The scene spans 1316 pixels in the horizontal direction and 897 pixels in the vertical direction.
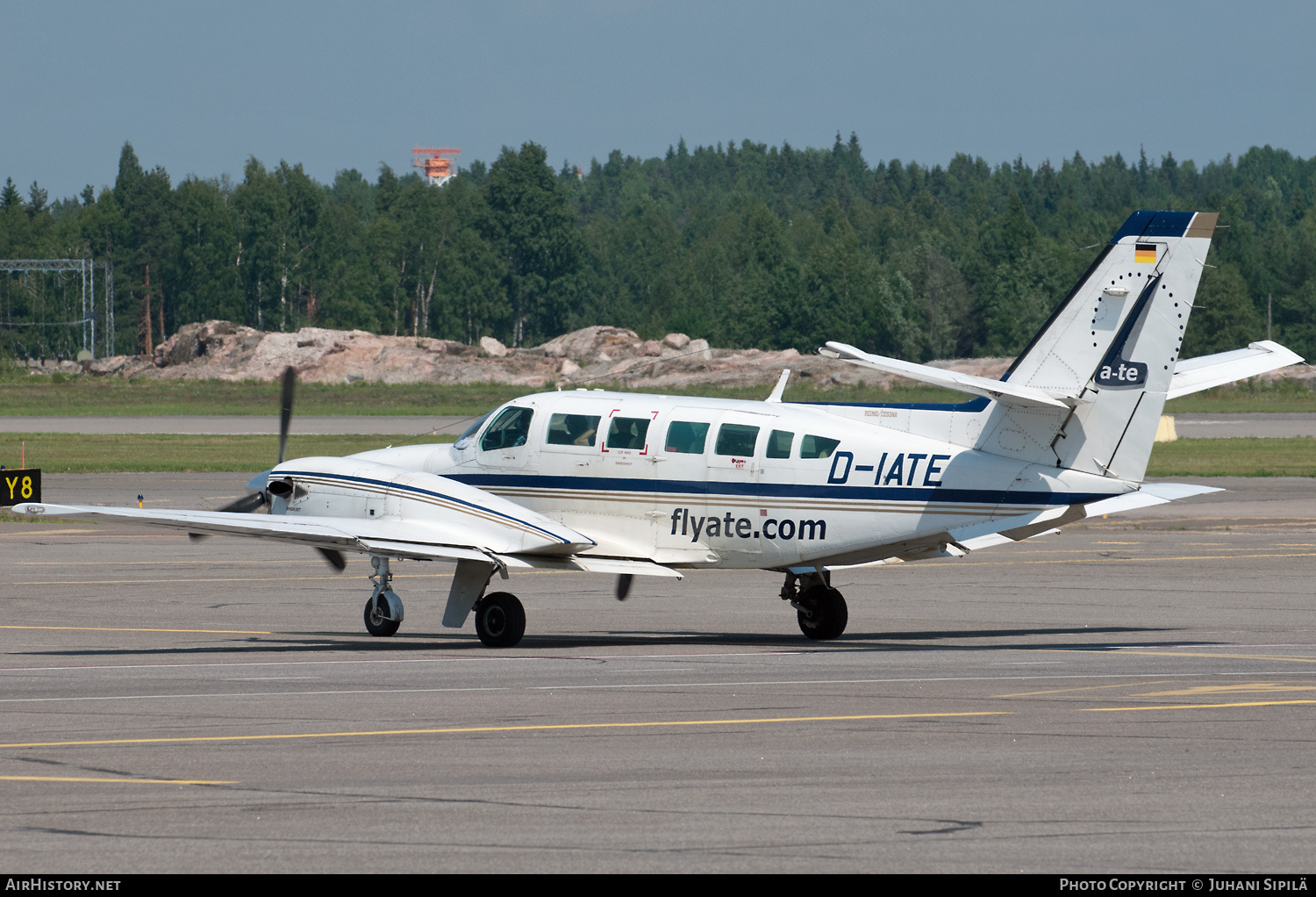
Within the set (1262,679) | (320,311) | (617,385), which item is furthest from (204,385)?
(1262,679)

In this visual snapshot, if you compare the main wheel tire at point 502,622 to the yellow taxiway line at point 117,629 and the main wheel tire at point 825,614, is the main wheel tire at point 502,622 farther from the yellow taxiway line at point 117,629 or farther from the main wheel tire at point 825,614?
the main wheel tire at point 825,614

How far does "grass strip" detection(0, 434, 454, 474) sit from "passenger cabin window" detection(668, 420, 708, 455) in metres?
34.2

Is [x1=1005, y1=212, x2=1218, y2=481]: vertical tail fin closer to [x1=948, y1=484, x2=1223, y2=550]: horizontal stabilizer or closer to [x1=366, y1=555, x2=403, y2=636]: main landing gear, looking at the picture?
[x1=948, y1=484, x2=1223, y2=550]: horizontal stabilizer

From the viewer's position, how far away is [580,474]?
20.8 m

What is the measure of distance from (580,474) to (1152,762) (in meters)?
10.5

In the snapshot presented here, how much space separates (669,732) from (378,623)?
8.24 metres

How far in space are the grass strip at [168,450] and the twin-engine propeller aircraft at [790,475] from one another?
32.6m

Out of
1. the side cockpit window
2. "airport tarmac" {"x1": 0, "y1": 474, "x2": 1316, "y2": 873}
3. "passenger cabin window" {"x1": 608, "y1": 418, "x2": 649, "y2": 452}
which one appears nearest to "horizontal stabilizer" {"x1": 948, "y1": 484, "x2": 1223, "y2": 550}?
"airport tarmac" {"x1": 0, "y1": 474, "x2": 1316, "y2": 873}

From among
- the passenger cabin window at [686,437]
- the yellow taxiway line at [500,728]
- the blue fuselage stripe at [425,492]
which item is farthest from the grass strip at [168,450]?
the yellow taxiway line at [500,728]

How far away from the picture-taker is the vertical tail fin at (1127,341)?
18.2 metres

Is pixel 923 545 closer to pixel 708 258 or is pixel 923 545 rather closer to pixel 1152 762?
pixel 1152 762

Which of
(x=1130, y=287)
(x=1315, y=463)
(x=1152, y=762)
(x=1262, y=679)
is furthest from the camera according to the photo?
(x=1315, y=463)

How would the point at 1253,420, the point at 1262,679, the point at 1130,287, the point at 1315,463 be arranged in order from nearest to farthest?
the point at 1262,679
the point at 1130,287
the point at 1315,463
the point at 1253,420

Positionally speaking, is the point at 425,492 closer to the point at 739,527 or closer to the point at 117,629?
the point at 739,527
